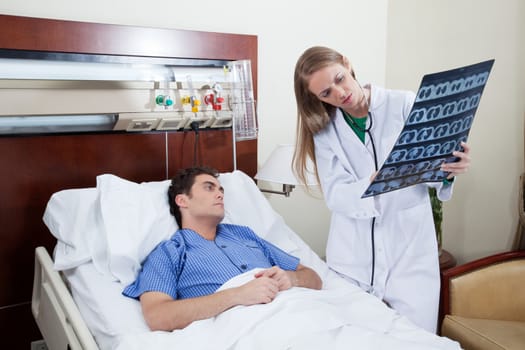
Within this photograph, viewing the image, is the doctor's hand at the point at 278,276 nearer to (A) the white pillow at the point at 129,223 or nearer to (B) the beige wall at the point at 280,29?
(A) the white pillow at the point at 129,223

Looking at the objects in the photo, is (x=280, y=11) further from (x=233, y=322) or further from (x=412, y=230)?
(x=233, y=322)

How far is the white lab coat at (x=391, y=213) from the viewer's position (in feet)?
5.67

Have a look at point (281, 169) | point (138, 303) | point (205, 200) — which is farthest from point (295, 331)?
point (281, 169)

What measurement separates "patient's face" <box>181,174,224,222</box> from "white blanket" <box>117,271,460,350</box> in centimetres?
49

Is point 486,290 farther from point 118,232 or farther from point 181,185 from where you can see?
point 118,232

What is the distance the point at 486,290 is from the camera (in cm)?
214

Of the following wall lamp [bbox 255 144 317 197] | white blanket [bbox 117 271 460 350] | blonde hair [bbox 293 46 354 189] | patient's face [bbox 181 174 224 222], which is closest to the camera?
white blanket [bbox 117 271 460 350]

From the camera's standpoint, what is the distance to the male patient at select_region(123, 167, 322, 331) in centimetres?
154

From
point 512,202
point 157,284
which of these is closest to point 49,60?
point 157,284

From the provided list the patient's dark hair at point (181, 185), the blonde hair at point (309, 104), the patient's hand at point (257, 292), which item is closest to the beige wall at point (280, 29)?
the patient's dark hair at point (181, 185)

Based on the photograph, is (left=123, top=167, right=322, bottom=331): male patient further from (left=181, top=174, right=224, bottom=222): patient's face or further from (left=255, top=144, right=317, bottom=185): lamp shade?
(left=255, top=144, right=317, bottom=185): lamp shade

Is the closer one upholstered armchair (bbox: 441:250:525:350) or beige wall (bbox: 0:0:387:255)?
upholstered armchair (bbox: 441:250:525:350)

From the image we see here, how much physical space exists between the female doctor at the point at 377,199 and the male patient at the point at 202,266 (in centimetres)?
26

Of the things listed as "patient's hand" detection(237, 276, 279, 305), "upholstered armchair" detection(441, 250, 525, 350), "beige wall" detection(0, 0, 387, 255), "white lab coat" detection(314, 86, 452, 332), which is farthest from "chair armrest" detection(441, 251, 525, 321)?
"beige wall" detection(0, 0, 387, 255)
